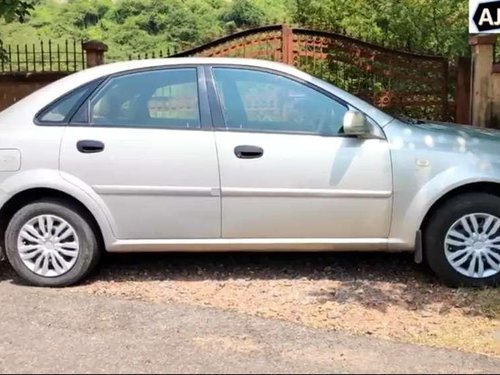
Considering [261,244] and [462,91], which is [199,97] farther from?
[462,91]

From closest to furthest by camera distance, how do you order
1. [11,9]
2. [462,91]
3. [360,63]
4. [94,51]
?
[11,9]
[462,91]
[360,63]
[94,51]

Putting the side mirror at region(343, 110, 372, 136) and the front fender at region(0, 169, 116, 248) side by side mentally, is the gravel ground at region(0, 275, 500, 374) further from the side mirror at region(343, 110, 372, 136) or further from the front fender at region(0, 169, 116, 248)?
the side mirror at region(343, 110, 372, 136)

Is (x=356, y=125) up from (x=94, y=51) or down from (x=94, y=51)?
down

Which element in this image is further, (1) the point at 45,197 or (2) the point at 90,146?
(1) the point at 45,197

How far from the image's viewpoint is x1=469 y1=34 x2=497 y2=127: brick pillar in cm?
830

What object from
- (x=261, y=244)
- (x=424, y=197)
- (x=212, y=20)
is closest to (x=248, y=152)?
(x=261, y=244)

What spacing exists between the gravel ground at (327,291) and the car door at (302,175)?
0.45 m

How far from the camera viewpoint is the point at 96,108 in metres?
5.55

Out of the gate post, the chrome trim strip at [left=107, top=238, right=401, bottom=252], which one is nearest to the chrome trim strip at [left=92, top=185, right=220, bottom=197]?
the chrome trim strip at [left=107, top=238, right=401, bottom=252]

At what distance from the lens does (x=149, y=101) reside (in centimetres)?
556

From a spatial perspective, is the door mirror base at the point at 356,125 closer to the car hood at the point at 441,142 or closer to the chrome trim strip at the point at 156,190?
the car hood at the point at 441,142

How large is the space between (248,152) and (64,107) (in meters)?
1.51

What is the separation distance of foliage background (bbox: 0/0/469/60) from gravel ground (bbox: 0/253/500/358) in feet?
14.5

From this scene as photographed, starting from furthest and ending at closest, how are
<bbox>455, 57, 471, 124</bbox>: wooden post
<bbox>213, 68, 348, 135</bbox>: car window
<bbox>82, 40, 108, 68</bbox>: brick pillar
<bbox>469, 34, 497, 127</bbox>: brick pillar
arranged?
<bbox>82, 40, 108, 68</bbox>: brick pillar
<bbox>455, 57, 471, 124</bbox>: wooden post
<bbox>469, 34, 497, 127</bbox>: brick pillar
<bbox>213, 68, 348, 135</bbox>: car window
